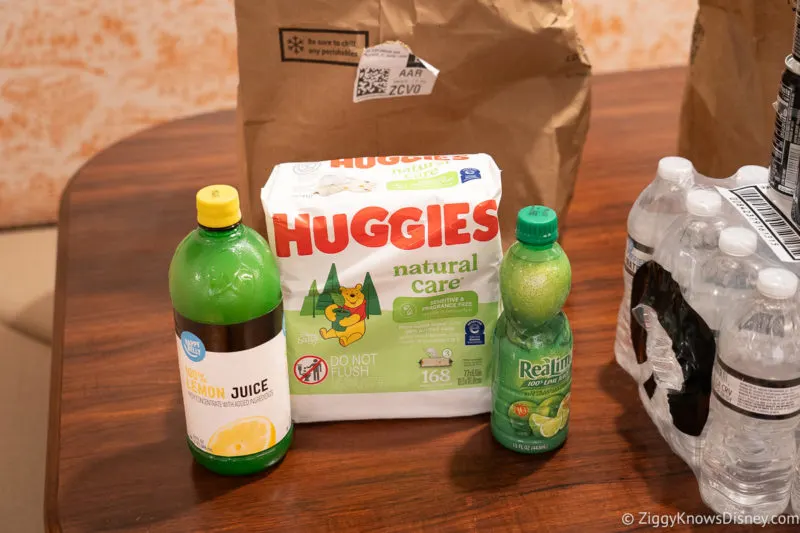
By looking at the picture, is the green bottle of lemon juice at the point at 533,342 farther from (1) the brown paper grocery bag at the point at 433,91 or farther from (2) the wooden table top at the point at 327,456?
(1) the brown paper grocery bag at the point at 433,91

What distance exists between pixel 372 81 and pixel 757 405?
509 mm

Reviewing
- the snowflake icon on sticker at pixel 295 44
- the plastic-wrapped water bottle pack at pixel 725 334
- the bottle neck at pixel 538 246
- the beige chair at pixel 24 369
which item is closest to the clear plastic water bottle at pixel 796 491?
the plastic-wrapped water bottle pack at pixel 725 334

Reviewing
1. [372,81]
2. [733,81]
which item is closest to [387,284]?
[372,81]

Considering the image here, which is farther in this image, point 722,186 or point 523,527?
point 722,186

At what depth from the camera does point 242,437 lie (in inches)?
33.1

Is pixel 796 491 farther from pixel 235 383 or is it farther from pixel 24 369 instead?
pixel 24 369

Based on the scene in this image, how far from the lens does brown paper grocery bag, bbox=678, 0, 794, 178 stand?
1.04 metres

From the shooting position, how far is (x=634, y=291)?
931mm

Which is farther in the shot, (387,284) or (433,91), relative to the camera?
(433,91)

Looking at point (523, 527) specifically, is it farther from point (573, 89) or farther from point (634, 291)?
point (573, 89)

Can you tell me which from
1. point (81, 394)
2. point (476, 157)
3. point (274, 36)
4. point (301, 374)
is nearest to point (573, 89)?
point (476, 157)

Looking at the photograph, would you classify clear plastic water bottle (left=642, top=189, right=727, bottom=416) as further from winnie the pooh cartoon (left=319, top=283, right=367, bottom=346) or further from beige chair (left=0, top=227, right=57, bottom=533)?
beige chair (left=0, top=227, right=57, bottom=533)

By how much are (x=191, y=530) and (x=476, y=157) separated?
1.44ft
